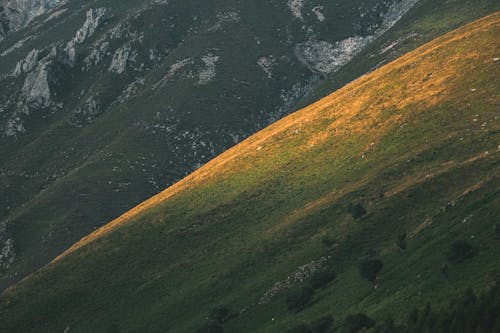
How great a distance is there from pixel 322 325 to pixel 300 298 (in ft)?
36.9

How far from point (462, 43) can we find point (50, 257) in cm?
9122

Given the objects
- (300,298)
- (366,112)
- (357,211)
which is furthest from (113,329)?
(366,112)

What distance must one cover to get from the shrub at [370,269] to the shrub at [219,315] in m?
18.5

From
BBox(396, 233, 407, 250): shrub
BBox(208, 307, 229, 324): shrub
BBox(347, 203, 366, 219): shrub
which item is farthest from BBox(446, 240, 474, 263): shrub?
BBox(208, 307, 229, 324): shrub

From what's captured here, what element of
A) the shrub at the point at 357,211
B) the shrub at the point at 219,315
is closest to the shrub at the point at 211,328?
the shrub at the point at 219,315

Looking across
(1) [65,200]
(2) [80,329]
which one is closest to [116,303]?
(2) [80,329]

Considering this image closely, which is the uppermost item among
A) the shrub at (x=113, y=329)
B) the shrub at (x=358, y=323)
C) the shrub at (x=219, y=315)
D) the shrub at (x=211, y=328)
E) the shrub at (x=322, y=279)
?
the shrub at (x=358, y=323)

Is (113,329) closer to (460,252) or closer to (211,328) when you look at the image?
(211,328)

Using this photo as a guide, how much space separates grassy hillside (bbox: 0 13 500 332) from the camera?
2788 inches

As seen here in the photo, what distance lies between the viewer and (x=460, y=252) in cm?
6266

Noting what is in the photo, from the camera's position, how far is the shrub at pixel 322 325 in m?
64.9

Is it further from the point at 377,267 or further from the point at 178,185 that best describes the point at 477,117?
the point at 178,185

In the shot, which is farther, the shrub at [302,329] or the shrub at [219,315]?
the shrub at [219,315]

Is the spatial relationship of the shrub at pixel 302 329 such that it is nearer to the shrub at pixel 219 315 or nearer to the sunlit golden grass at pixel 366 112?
the shrub at pixel 219 315
